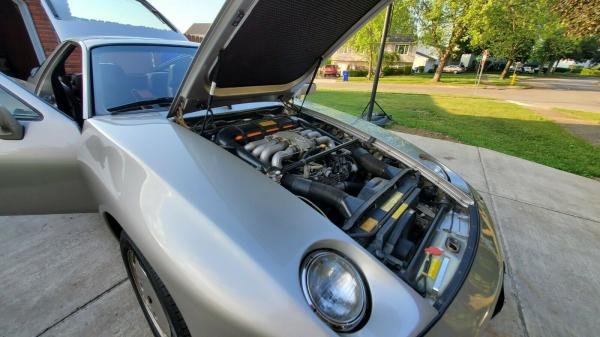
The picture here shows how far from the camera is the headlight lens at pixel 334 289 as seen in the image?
93 centimetres

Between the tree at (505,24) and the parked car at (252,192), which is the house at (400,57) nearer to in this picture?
the tree at (505,24)

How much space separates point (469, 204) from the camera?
1.74 meters

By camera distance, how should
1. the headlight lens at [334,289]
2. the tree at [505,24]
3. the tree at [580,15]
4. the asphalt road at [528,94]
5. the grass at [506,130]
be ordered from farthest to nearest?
the tree at [505,24]
the asphalt road at [528,94]
the tree at [580,15]
the grass at [506,130]
the headlight lens at [334,289]

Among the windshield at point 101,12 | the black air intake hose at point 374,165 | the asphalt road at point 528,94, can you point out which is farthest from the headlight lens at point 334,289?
the asphalt road at point 528,94

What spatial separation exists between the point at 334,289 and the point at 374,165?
1.18 metres

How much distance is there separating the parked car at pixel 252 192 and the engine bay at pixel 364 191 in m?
0.01

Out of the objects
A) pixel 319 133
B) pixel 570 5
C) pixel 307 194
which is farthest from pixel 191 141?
pixel 570 5

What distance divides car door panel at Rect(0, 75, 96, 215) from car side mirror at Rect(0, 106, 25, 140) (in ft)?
0.10

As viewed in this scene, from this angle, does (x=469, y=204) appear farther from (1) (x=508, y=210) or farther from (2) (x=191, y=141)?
(1) (x=508, y=210)

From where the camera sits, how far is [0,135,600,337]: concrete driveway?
5.68 ft

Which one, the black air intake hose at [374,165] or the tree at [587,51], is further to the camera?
the tree at [587,51]

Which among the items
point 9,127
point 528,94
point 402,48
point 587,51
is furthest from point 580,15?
point 587,51

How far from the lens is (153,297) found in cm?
140

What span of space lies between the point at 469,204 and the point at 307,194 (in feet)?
3.16
